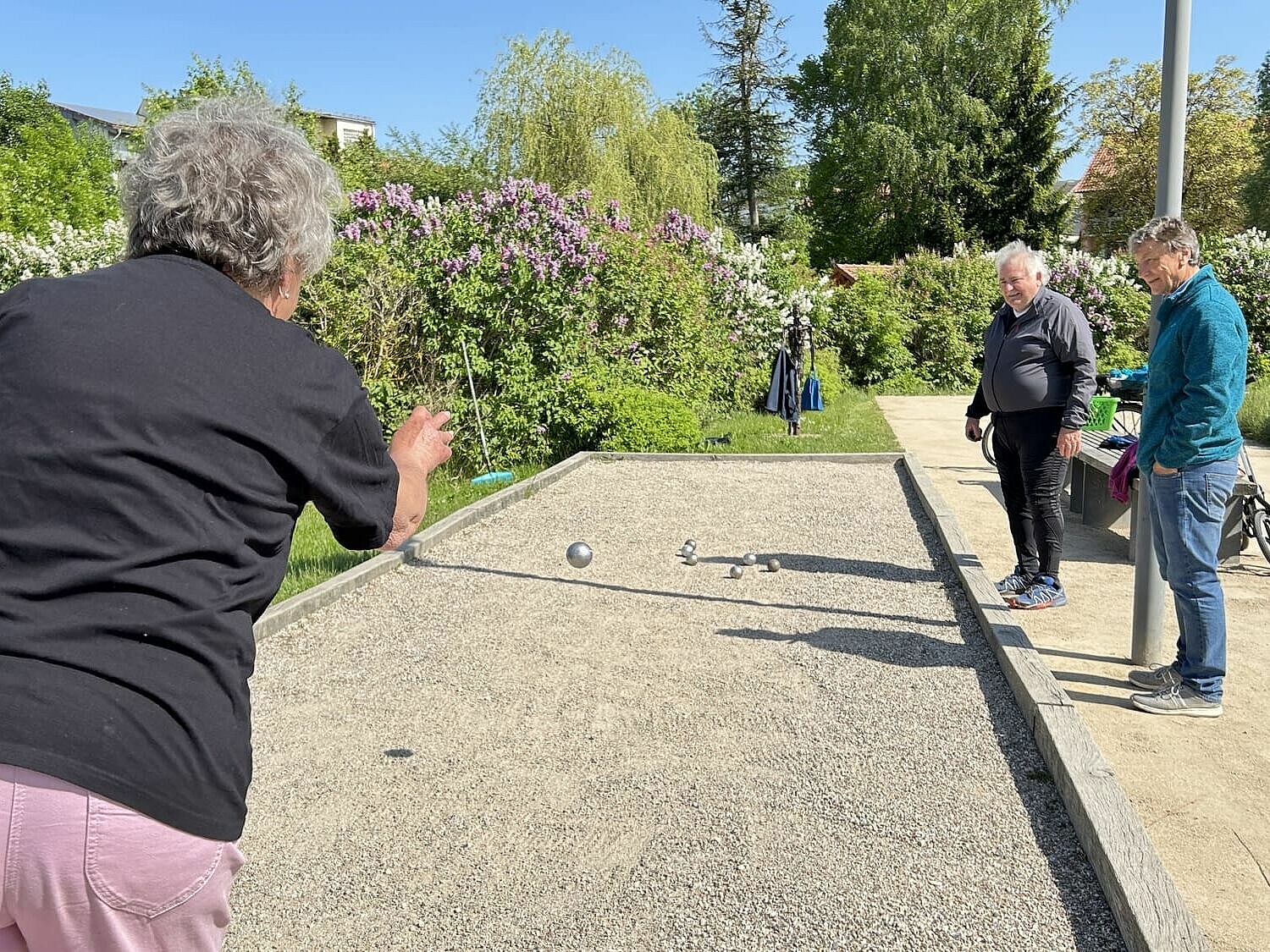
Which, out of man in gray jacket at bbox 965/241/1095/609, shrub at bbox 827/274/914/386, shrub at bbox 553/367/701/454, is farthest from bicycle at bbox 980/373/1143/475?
shrub at bbox 827/274/914/386

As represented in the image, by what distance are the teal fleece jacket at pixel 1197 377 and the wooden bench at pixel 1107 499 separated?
2.60 metres

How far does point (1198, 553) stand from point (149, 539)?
4.07m

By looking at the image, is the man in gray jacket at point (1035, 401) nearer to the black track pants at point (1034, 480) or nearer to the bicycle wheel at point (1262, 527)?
the black track pants at point (1034, 480)

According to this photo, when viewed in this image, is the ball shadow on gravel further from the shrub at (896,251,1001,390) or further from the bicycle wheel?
the shrub at (896,251,1001,390)

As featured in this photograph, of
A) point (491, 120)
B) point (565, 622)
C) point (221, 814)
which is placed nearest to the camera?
point (221, 814)

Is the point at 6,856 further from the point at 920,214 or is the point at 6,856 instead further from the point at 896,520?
the point at 920,214

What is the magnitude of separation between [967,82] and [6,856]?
147 ft

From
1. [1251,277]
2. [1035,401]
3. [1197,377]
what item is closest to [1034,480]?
[1035,401]

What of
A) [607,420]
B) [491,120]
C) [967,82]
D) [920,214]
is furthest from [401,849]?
[967,82]

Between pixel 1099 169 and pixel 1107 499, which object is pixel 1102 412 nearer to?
pixel 1107 499

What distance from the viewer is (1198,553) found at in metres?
4.24

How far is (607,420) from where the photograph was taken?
11.7 metres

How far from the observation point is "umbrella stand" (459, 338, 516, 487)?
34.0 feet

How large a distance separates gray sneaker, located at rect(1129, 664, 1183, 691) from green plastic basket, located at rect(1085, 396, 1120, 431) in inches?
202
